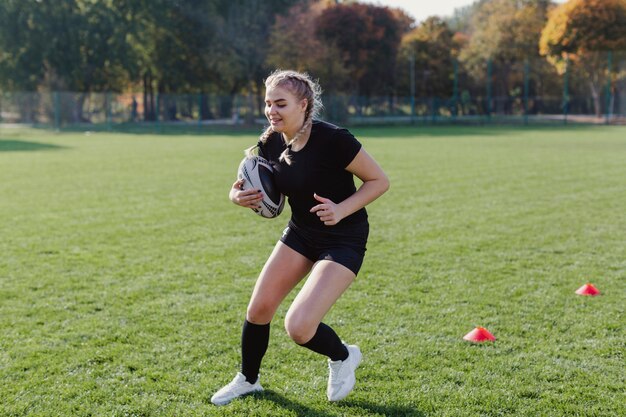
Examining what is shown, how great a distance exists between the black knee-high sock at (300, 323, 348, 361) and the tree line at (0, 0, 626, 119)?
42.7m

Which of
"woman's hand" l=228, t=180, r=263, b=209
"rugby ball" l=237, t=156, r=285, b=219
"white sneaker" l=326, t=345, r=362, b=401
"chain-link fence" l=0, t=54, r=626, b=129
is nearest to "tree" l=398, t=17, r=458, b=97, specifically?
"chain-link fence" l=0, t=54, r=626, b=129

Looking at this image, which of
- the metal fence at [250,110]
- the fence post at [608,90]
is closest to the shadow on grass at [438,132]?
the metal fence at [250,110]

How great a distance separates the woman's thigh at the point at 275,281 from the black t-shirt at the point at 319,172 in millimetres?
229

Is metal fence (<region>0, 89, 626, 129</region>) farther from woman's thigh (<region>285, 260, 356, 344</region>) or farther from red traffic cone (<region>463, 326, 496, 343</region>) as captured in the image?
woman's thigh (<region>285, 260, 356, 344</region>)

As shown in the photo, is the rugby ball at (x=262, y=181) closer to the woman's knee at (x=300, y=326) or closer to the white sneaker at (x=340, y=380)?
the woman's knee at (x=300, y=326)

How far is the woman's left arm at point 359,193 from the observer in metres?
3.93

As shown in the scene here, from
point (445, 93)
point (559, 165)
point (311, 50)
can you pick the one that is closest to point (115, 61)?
point (311, 50)

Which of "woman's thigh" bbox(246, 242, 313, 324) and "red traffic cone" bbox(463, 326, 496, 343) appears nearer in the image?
"woman's thigh" bbox(246, 242, 313, 324)

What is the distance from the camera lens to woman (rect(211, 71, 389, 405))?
13.2ft

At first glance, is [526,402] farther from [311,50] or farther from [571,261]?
[311,50]

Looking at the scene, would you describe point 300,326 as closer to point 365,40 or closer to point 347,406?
point 347,406

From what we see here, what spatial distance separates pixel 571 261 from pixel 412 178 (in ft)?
27.2

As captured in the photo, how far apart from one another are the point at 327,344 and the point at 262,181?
108 cm

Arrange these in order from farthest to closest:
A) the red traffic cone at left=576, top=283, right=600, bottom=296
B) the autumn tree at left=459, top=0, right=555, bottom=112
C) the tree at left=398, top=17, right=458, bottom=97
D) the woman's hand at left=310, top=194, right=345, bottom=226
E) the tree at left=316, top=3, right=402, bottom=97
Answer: the autumn tree at left=459, top=0, right=555, bottom=112, the tree at left=398, top=17, right=458, bottom=97, the tree at left=316, top=3, right=402, bottom=97, the red traffic cone at left=576, top=283, right=600, bottom=296, the woman's hand at left=310, top=194, right=345, bottom=226
